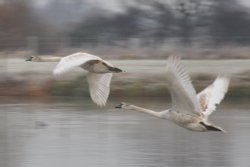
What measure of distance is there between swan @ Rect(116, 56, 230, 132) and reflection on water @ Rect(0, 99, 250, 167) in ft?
8.00

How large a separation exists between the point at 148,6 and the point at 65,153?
2961cm

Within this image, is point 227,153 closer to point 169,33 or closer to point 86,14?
point 169,33

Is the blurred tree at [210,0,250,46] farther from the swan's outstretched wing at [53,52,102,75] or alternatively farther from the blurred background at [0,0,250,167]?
the swan's outstretched wing at [53,52,102,75]

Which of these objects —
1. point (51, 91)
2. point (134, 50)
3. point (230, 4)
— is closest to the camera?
point (51, 91)

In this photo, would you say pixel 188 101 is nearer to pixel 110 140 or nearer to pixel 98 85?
pixel 98 85

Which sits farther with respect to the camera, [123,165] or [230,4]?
[230,4]

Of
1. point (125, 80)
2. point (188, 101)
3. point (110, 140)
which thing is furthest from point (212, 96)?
point (125, 80)

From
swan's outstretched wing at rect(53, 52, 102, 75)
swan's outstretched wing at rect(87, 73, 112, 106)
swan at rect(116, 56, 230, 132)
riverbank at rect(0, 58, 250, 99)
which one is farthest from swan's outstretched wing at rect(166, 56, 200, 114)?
riverbank at rect(0, 58, 250, 99)

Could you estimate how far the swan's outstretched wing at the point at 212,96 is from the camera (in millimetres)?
14820

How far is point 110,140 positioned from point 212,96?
5.60 meters

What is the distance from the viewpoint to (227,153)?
18.7 metres

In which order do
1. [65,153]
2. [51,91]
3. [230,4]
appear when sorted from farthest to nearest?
[230,4] → [51,91] → [65,153]

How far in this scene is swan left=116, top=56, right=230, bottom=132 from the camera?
528 inches

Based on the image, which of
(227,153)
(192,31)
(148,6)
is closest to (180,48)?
(192,31)
